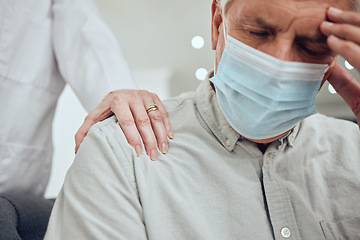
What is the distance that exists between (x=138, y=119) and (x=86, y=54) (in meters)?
0.60

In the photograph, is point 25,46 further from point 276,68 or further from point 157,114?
point 276,68

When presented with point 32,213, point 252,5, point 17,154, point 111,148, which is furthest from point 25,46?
point 252,5

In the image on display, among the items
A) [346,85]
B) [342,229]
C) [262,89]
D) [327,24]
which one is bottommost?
[342,229]

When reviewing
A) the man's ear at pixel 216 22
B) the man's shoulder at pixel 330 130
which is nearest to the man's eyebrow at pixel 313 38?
the man's ear at pixel 216 22

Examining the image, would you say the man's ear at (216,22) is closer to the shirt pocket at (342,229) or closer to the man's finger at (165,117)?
the man's finger at (165,117)

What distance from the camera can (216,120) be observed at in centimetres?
108

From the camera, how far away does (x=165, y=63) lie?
232 cm

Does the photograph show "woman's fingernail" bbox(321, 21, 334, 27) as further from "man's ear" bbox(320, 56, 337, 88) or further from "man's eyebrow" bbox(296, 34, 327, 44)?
"man's ear" bbox(320, 56, 337, 88)

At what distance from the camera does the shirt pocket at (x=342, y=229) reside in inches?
39.8

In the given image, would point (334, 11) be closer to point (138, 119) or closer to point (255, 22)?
point (255, 22)

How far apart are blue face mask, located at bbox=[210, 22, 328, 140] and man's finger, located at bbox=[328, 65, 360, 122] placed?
15 centimetres

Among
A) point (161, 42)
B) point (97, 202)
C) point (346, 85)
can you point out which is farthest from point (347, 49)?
point (161, 42)

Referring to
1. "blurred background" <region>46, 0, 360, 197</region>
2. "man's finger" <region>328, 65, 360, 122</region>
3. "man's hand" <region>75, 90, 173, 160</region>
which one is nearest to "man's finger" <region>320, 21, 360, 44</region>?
"man's finger" <region>328, 65, 360, 122</region>

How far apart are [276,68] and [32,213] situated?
84 cm
